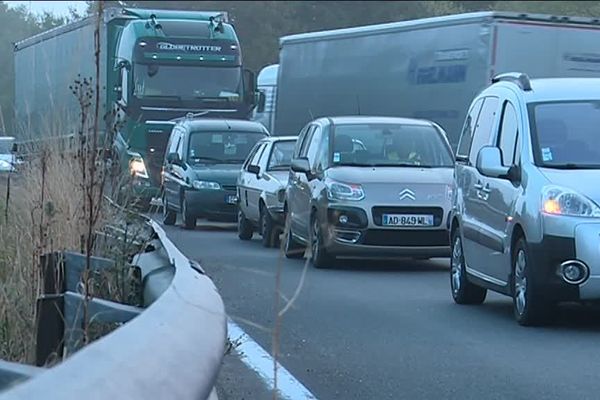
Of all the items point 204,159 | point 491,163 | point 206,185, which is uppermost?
point 491,163

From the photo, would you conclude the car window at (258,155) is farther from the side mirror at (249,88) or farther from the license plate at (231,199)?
the side mirror at (249,88)

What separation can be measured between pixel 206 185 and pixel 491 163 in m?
13.4

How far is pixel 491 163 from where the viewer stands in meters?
11.2

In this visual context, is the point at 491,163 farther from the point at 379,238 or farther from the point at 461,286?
the point at 379,238

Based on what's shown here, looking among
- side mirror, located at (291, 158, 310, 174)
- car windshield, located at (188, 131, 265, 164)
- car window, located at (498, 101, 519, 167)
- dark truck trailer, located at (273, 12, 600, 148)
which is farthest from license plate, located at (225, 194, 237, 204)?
car window, located at (498, 101, 519, 167)

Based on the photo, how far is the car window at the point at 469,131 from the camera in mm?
12711

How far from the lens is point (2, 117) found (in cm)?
1013

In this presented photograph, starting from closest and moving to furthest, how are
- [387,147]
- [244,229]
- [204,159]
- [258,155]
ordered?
[387,147] < [258,155] < [244,229] < [204,159]

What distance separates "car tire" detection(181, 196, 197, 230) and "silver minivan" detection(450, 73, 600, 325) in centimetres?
1167

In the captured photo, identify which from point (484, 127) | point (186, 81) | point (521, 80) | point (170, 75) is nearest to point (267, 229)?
point (186, 81)

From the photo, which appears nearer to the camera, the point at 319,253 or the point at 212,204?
the point at 319,253

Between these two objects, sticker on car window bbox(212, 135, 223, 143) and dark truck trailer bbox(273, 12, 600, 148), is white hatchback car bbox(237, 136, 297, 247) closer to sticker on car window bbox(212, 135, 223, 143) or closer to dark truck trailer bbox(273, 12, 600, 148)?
sticker on car window bbox(212, 135, 223, 143)

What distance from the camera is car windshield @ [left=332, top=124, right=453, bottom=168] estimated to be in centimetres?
1680

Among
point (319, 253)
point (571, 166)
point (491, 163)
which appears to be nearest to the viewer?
point (571, 166)
